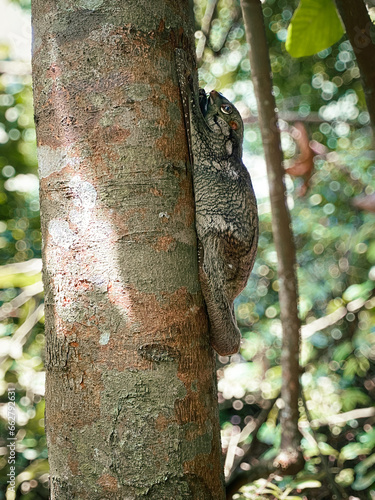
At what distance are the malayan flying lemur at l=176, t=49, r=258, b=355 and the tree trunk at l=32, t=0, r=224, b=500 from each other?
112mm

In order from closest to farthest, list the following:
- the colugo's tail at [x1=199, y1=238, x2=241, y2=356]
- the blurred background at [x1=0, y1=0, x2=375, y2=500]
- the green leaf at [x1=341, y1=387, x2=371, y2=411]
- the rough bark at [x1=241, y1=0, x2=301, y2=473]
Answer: the colugo's tail at [x1=199, y1=238, x2=241, y2=356]
the rough bark at [x1=241, y1=0, x2=301, y2=473]
the blurred background at [x1=0, y1=0, x2=375, y2=500]
the green leaf at [x1=341, y1=387, x2=371, y2=411]

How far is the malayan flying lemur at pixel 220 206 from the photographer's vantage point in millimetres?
1297

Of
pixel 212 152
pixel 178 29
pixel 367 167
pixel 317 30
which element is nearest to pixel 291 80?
pixel 367 167

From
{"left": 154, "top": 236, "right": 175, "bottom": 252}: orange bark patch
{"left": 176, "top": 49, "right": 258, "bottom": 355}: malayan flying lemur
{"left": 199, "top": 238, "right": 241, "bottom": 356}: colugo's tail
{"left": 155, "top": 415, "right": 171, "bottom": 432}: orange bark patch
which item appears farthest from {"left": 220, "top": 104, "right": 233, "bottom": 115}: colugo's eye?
{"left": 155, "top": 415, "right": 171, "bottom": 432}: orange bark patch

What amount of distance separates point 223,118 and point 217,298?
76 cm

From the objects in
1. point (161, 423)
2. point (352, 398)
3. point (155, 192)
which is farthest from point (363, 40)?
point (352, 398)

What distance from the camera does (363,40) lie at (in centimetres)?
107

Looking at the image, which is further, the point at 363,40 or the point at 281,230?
the point at 281,230

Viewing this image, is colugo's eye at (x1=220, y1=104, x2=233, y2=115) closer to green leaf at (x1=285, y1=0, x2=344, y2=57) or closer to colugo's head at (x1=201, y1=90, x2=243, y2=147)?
colugo's head at (x1=201, y1=90, x2=243, y2=147)

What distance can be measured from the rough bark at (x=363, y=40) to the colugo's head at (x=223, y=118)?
0.70m

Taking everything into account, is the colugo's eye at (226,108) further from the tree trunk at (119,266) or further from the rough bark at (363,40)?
the rough bark at (363,40)

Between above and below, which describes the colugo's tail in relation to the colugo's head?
below

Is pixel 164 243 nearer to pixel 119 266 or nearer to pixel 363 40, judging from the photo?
pixel 119 266

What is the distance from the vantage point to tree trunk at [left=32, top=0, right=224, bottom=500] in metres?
1.02
